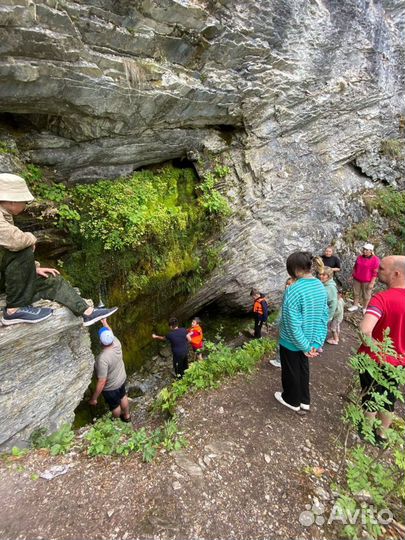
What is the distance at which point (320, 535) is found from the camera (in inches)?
117

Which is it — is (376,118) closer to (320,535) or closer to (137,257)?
(137,257)

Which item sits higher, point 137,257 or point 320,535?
point 137,257

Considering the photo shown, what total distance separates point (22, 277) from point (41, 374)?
1.64 meters

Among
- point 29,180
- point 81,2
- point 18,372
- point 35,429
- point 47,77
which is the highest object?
point 81,2

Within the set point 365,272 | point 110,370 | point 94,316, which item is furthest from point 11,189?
point 365,272

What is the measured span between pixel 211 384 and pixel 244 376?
2.41ft

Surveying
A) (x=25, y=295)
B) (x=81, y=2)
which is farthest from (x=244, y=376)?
(x=81, y=2)

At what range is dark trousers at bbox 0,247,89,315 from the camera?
391 centimetres

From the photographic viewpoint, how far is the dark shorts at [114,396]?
5902 millimetres

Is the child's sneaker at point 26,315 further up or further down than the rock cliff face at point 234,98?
further down

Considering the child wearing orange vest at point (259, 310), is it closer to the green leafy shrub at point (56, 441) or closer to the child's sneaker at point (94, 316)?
the child's sneaker at point (94, 316)

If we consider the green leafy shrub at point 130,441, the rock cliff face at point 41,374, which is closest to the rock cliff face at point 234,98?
the rock cliff face at point 41,374

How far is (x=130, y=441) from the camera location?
3.95m

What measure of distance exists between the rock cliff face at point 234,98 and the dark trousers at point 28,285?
2.80 meters
